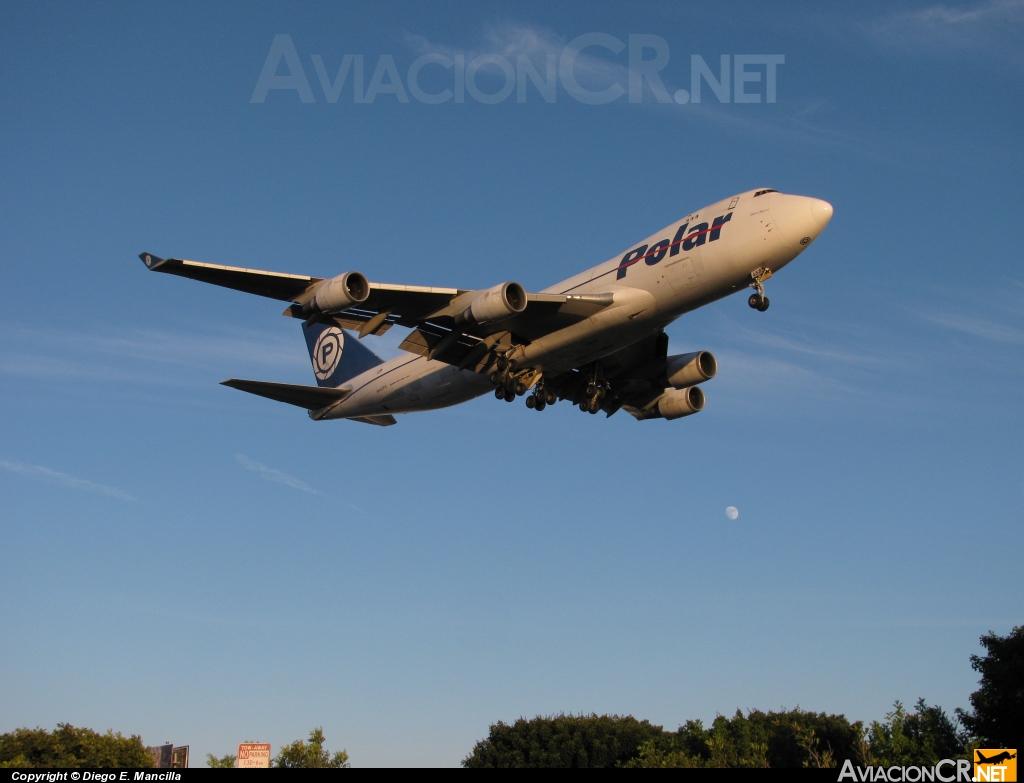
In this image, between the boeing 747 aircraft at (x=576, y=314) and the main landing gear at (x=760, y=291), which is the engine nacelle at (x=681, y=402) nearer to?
the boeing 747 aircraft at (x=576, y=314)

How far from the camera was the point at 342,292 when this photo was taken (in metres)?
26.7

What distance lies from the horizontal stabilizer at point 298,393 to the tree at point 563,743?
47.0m

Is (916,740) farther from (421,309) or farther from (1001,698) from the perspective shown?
(421,309)

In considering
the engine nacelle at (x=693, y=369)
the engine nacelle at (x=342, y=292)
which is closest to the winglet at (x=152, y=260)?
the engine nacelle at (x=342, y=292)

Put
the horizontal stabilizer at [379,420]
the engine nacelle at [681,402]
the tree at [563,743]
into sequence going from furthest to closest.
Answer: the tree at [563,743], the horizontal stabilizer at [379,420], the engine nacelle at [681,402]

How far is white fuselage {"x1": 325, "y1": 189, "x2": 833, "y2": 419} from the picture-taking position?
27906 millimetres

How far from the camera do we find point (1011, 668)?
1457 inches

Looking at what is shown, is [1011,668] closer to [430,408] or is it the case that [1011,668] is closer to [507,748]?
[430,408]

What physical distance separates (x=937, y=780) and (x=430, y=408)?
2170 cm

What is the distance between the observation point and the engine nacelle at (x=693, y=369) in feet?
116

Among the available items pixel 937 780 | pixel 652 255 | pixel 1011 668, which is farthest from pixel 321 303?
pixel 1011 668

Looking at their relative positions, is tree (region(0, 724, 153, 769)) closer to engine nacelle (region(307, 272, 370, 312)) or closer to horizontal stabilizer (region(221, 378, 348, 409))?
horizontal stabilizer (region(221, 378, 348, 409))

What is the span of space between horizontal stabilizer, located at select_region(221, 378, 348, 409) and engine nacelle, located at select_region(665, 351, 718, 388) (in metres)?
13.8

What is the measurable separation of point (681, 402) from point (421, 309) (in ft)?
38.9
